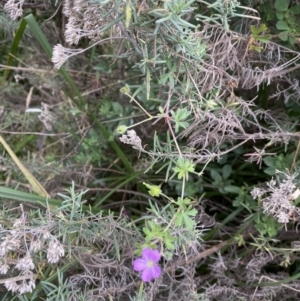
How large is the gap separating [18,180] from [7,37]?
0.46 metres

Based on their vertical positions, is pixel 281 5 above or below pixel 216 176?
above

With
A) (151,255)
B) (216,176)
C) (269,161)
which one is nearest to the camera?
(151,255)

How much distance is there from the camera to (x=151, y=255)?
888 mm

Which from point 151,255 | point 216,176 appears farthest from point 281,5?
point 151,255

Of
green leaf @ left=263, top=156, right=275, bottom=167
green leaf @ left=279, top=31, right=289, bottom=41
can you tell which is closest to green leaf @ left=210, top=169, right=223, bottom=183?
green leaf @ left=263, top=156, right=275, bottom=167

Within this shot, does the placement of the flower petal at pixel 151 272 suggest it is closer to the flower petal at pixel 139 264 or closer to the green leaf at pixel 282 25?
the flower petal at pixel 139 264

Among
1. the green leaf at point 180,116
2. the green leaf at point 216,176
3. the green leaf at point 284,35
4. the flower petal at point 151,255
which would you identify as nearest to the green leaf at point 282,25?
the green leaf at point 284,35

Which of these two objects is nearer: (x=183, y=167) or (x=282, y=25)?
(x=183, y=167)

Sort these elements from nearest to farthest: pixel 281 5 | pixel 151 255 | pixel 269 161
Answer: pixel 151 255, pixel 281 5, pixel 269 161

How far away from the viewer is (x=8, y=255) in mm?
1003

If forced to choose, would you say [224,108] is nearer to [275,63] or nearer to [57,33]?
[275,63]

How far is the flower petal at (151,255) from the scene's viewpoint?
87 cm

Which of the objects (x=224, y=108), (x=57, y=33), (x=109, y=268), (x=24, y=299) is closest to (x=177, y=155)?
(x=224, y=108)

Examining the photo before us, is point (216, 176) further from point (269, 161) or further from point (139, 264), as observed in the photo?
point (139, 264)
